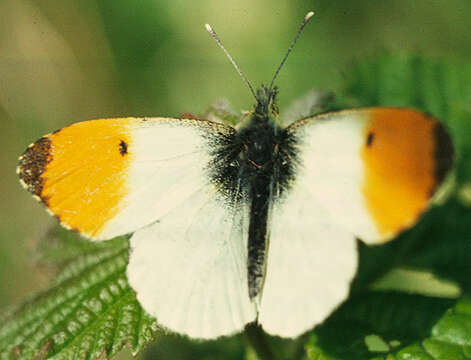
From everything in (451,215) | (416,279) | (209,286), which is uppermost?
(209,286)

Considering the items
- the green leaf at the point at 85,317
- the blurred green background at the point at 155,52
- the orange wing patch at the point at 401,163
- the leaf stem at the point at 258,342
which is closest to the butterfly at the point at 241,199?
the orange wing patch at the point at 401,163

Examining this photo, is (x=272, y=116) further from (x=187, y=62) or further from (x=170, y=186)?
(x=187, y=62)

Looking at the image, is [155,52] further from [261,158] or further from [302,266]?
[302,266]

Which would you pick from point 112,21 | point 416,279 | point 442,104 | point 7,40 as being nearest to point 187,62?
point 112,21

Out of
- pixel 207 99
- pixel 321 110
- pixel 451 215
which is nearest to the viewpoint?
pixel 321 110

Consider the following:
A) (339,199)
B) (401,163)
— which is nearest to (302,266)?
(339,199)

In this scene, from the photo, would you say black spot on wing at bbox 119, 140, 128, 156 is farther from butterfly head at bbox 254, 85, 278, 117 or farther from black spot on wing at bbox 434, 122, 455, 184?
black spot on wing at bbox 434, 122, 455, 184

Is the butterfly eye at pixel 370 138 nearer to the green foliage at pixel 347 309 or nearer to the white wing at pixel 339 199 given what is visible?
the white wing at pixel 339 199
